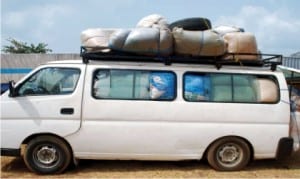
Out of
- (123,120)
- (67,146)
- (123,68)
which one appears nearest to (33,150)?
(67,146)

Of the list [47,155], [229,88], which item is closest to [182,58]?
[229,88]

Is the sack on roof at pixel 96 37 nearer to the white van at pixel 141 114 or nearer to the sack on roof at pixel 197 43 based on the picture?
the white van at pixel 141 114

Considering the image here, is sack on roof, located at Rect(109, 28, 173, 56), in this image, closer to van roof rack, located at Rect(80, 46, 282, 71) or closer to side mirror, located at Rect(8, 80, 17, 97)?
van roof rack, located at Rect(80, 46, 282, 71)

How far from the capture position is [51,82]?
17.2 feet

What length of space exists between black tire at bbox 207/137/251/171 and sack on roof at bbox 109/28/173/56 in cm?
173

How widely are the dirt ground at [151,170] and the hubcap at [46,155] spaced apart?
23 cm

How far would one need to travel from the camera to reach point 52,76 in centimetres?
526

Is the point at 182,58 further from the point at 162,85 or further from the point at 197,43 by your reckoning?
the point at 162,85

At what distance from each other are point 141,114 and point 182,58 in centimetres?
108

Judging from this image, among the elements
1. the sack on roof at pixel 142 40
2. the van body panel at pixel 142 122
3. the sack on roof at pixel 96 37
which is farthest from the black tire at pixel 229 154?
the sack on roof at pixel 96 37

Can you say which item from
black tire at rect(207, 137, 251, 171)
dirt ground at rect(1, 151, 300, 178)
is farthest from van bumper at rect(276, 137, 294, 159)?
black tire at rect(207, 137, 251, 171)

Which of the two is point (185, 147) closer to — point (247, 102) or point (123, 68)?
point (247, 102)

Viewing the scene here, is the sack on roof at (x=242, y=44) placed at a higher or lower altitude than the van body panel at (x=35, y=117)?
higher

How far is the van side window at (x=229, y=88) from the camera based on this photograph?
5.38 meters
